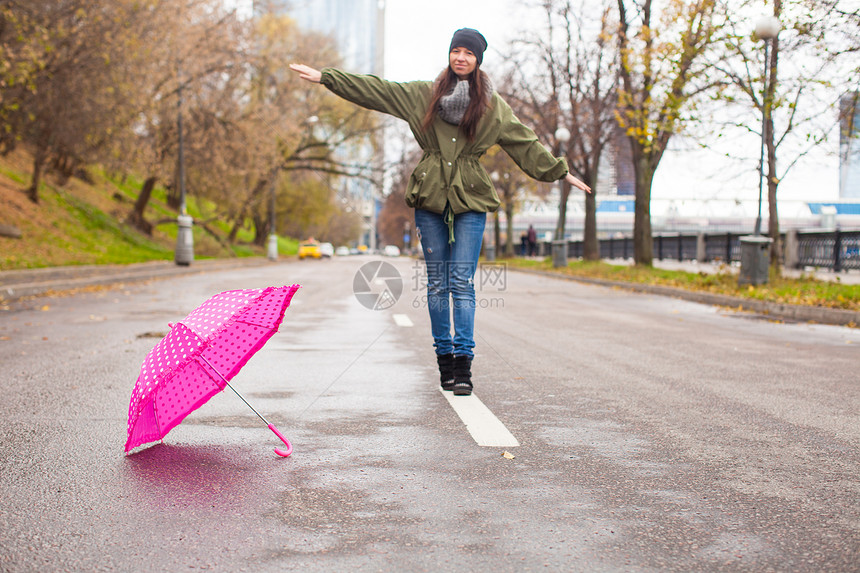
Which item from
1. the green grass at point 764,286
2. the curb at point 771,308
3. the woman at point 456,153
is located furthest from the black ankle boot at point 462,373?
the green grass at point 764,286

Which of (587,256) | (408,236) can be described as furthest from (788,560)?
(408,236)

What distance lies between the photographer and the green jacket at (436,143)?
16.3 ft

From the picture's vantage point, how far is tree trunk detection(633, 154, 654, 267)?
2461 cm

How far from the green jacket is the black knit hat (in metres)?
0.29

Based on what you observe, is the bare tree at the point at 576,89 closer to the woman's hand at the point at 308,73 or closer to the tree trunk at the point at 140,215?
the tree trunk at the point at 140,215

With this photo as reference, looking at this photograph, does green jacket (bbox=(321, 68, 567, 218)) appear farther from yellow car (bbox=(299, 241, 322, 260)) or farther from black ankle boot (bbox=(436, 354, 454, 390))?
yellow car (bbox=(299, 241, 322, 260))

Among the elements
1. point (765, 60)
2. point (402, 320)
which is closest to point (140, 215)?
point (765, 60)

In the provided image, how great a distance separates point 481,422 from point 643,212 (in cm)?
2147

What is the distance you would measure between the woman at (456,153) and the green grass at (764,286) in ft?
28.7

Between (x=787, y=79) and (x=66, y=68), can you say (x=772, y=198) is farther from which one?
(x=66, y=68)

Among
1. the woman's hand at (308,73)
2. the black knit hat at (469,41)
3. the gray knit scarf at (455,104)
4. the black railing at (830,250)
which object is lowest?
the black railing at (830,250)

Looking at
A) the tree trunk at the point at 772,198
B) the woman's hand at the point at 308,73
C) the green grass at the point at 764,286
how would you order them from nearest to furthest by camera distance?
the woman's hand at the point at 308,73
the green grass at the point at 764,286
the tree trunk at the point at 772,198

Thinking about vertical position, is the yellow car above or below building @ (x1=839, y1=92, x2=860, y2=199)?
below

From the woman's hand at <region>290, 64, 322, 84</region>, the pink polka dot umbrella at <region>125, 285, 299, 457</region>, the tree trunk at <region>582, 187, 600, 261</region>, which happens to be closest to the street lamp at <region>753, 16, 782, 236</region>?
the woman's hand at <region>290, 64, 322, 84</region>
